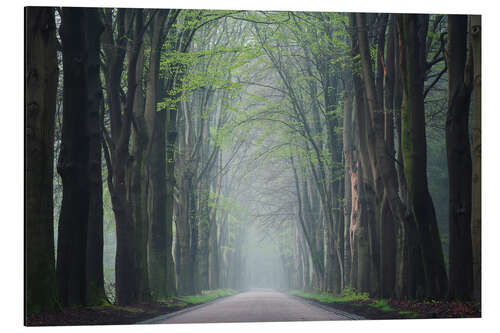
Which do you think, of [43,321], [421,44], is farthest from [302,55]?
[43,321]

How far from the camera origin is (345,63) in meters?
13.4

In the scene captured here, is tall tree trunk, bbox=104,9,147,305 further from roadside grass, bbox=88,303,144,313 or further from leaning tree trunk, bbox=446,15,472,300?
leaning tree trunk, bbox=446,15,472,300

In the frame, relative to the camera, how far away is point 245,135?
55.6 feet

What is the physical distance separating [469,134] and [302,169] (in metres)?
11.9

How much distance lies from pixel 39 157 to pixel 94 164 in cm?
172

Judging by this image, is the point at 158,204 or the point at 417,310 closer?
the point at 417,310

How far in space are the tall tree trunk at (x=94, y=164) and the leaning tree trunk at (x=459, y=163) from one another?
18.4 feet

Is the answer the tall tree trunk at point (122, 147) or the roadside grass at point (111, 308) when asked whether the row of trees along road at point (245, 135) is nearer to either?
the tall tree trunk at point (122, 147)

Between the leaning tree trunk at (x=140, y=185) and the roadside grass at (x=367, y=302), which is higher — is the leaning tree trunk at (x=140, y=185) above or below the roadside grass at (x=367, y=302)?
above

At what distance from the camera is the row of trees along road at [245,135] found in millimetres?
8898

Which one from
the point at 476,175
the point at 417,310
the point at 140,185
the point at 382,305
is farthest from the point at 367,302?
the point at 140,185

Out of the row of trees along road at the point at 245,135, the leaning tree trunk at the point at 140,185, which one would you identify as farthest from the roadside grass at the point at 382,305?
the leaning tree trunk at the point at 140,185

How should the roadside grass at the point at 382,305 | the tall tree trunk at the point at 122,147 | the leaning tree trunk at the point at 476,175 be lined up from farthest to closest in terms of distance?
the tall tree trunk at the point at 122,147 < the roadside grass at the point at 382,305 < the leaning tree trunk at the point at 476,175

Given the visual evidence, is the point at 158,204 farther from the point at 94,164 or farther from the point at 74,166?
the point at 74,166
